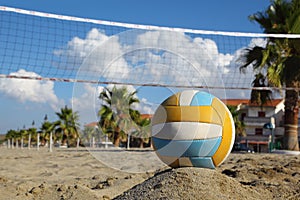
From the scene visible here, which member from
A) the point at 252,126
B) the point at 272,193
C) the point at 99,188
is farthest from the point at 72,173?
the point at 252,126

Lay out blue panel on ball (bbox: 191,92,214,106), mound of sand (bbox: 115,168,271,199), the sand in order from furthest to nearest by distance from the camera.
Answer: blue panel on ball (bbox: 191,92,214,106)
the sand
mound of sand (bbox: 115,168,271,199)

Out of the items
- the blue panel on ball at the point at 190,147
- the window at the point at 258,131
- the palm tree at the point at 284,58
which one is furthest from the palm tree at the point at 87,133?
the window at the point at 258,131

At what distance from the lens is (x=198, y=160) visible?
215 inches

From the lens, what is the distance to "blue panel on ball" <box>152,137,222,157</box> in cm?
537

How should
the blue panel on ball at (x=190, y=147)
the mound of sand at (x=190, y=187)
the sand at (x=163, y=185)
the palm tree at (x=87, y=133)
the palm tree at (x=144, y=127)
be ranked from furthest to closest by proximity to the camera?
the palm tree at (x=87, y=133) → the palm tree at (x=144, y=127) → the blue panel on ball at (x=190, y=147) → the sand at (x=163, y=185) → the mound of sand at (x=190, y=187)

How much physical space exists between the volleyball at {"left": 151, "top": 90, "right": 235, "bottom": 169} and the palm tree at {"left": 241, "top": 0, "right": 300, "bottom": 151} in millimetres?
10784

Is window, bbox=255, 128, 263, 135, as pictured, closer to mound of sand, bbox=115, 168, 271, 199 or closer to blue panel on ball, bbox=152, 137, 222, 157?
blue panel on ball, bbox=152, 137, 222, 157

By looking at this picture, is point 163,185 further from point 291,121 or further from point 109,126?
point 109,126

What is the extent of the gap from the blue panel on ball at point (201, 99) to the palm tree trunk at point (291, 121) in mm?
11498

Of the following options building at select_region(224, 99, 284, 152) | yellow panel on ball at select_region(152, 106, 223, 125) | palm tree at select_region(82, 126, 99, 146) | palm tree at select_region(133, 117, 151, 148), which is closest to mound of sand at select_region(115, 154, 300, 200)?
yellow panel on ball at select_region(152, 106, 223, 125)

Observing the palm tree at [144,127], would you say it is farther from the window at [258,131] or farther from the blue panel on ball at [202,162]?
the window at [258,131]

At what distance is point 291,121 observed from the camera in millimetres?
16375

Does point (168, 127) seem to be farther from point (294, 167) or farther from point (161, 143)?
point (294, 167)

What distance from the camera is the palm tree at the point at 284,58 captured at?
Answer: 51.8 feet
